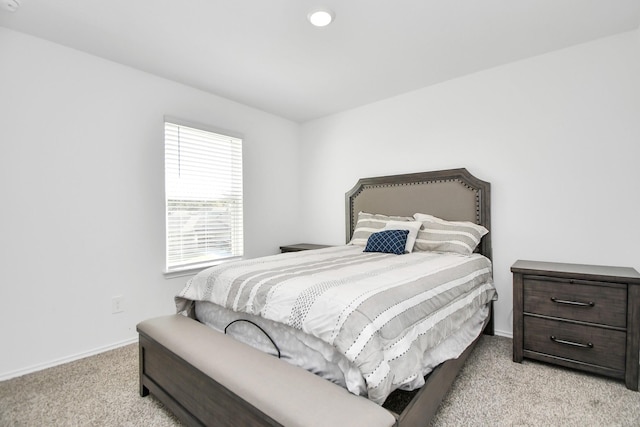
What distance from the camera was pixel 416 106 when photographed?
3225 millimetres

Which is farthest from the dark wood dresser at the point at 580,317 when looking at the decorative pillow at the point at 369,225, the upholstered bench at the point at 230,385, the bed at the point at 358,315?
the upholstered bench at the point at 230,385

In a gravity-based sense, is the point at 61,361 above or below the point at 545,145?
below

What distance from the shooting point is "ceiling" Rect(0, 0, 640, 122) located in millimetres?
1921

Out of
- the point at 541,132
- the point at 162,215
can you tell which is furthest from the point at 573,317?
the point at 162,215

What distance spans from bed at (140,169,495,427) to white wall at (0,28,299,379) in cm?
101

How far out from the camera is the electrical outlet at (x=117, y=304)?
8.31 ft

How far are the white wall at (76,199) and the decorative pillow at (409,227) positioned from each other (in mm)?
2089

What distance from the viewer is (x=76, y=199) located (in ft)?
7.73

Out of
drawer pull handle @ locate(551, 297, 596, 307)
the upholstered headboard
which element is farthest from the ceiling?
drawer pull handle @ locate(551, 297, 596, 307)

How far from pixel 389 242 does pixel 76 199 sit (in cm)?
Result: 248

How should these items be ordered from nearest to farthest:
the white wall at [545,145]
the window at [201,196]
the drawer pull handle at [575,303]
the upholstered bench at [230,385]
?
1. the upholstered bench at [230,385]
2. the drawer pull handle at [575,303]
3. the white wall at [545,145]
4. the window at [201,196]

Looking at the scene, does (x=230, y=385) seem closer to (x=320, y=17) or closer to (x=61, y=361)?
(x=61, y=361)

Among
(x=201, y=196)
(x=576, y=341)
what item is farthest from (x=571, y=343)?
(x=201, y=196)

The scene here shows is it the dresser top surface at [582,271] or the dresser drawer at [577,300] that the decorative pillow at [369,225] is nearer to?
the dresser top surface at [582,271]
